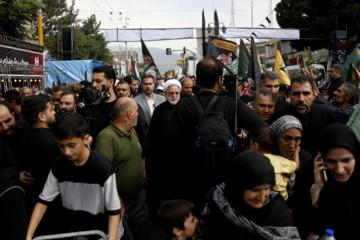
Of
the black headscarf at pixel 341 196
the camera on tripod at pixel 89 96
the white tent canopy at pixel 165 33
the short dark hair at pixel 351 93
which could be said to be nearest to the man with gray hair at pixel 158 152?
the camera on tripod at pixel 89 96

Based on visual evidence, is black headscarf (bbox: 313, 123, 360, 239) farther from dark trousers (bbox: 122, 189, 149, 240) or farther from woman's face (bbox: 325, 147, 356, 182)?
dark trousers (bbox: 122, 189, 149, 240)

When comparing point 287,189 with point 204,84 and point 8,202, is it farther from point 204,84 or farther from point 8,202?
point 8,202

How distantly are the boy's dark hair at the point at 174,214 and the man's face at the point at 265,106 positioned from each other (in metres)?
1.76

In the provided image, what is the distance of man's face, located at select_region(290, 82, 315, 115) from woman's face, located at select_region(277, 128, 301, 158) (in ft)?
2.65

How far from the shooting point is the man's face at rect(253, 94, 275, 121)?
12.6 feet

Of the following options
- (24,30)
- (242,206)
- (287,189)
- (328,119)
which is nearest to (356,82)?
(328,119)

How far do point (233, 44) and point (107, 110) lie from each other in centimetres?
333

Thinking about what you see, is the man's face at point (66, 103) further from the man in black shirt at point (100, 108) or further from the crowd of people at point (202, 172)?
the crowd of people at point (202, 172)

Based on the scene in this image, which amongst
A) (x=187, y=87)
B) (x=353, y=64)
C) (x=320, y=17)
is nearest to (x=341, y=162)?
(x=187, y=87)

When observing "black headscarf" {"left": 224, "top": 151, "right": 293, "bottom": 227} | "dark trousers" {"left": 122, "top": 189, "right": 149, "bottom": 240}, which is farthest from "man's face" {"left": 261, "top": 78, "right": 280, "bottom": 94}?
"black headscarf" {"left": 224, "top": 151, "right": 293, "bottom": 227}

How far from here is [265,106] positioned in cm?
385

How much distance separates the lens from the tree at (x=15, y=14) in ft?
39.2

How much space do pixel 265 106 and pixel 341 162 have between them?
5.88ft

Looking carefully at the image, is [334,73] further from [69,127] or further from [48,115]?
[69,127]
